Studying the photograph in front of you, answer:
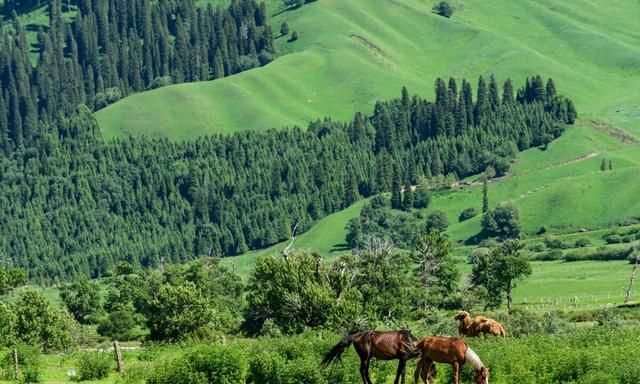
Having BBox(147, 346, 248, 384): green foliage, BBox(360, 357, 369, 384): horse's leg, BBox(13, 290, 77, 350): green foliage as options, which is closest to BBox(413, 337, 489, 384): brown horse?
BBox(360, 357, 369, 384): horse's leg

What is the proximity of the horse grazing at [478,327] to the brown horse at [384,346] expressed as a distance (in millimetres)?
16383

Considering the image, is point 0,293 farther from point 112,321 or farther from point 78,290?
point 78,290

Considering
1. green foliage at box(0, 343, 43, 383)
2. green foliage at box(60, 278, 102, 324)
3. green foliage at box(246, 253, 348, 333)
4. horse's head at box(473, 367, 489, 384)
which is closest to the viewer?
horse's head at box(473, 367, 489, 384)

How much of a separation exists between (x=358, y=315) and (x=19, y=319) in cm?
3646

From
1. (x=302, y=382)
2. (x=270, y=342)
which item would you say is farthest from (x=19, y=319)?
(x=302, y=382)

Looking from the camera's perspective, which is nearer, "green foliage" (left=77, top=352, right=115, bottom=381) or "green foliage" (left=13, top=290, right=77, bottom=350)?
"green foliage" (left=77, top=352, right=115, bottom=381)

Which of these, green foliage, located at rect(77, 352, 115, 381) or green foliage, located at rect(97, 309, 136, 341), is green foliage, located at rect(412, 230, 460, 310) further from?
green foliage, located at rect(77, 352, 115, 381)

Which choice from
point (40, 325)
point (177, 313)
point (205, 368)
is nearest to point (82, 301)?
point (40, 325)

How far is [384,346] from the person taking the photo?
46250mm

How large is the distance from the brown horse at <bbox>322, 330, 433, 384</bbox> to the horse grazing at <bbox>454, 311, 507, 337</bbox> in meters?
16.4

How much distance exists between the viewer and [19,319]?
115938 millimetres

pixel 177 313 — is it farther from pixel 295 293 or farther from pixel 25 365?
pixel 25 365

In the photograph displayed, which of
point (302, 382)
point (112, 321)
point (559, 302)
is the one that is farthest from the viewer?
point (559, 302)

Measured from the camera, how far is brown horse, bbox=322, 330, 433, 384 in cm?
4597
